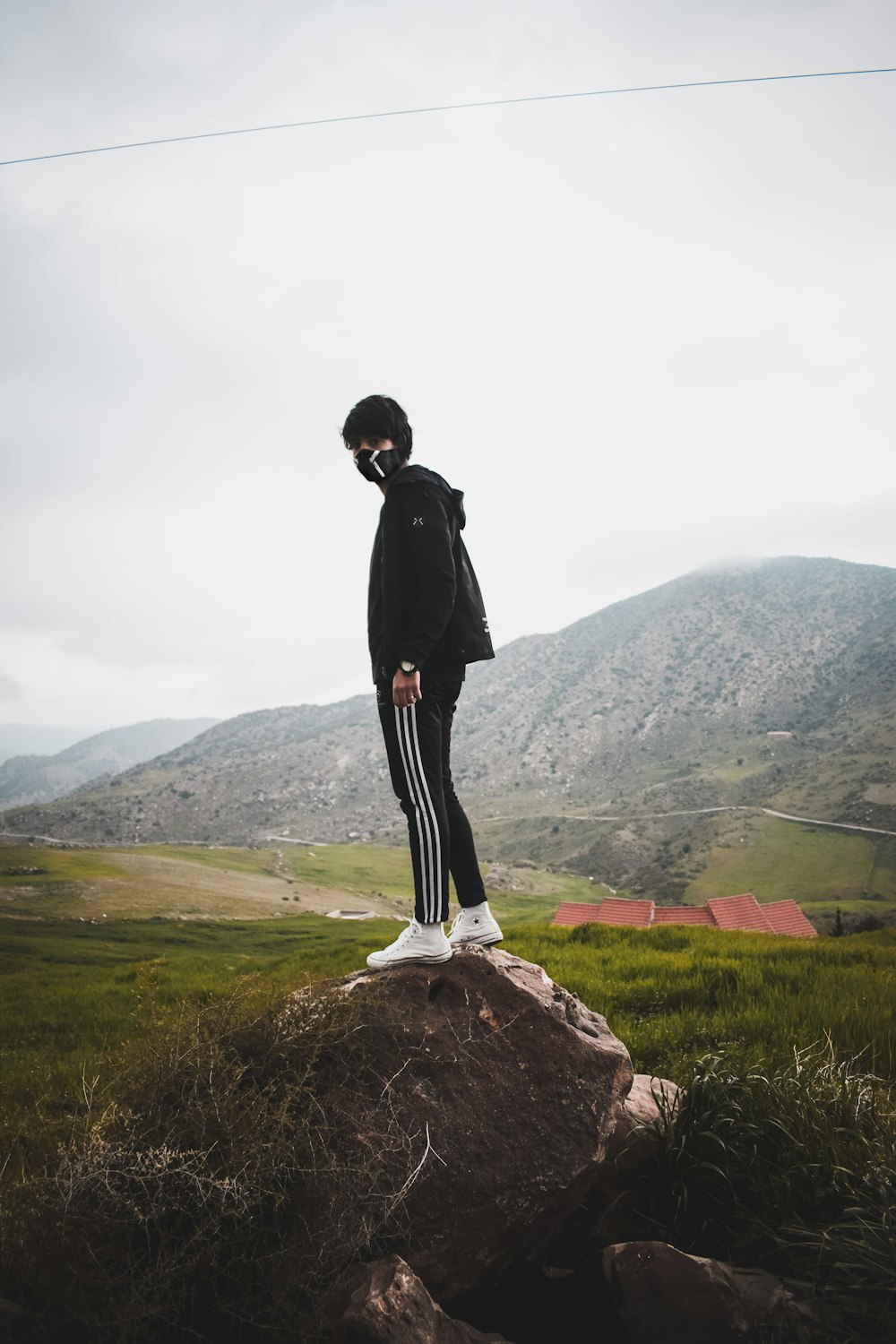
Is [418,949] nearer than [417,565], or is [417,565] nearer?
[418,949]

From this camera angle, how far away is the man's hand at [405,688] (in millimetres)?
3963

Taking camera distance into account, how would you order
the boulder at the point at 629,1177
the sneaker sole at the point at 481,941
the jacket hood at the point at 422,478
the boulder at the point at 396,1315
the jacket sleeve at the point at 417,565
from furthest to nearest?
the sneaker sole at the point at 481,941 < the jacket hood at the point at 422,478 < the jacket sleeve at the point at 417,565 < the boulder at the point at 629,1177 < the boulder at the point at 396,1315

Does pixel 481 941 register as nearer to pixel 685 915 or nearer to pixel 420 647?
pixel 420 647

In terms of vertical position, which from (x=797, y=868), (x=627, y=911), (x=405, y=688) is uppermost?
(x=405, y=688)

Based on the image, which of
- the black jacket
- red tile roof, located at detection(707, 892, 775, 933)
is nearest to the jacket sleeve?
the black jacket

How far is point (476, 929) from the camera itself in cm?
458

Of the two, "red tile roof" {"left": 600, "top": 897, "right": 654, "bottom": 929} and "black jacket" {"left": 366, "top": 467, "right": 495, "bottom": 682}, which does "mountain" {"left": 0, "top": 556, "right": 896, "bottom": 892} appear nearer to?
"red tile roof" {"left": 600, "top": 897, "right": 654, "bottom": 929}

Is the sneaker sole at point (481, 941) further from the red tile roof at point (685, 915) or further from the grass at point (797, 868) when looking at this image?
the grass at point (797, 868)

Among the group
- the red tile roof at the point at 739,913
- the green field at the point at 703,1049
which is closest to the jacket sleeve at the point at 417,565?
the green field at the point at 703,1049

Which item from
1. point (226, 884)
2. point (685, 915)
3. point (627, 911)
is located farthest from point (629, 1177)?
point (226, 884)

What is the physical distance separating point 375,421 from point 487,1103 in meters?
3.85

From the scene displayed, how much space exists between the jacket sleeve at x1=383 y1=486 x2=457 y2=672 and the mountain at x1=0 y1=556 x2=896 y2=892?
66.5 m

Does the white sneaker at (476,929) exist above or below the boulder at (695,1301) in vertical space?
above

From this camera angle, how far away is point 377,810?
122m
